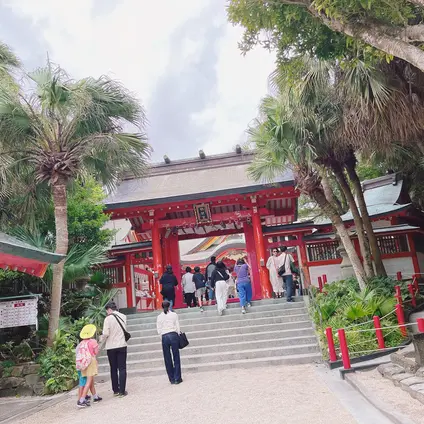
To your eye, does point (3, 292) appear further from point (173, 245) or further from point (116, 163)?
point (173, 245)

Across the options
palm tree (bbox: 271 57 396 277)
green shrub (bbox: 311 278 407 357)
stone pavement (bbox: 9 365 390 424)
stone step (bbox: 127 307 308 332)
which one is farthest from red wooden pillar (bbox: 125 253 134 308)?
palm tree (bbox: 271 57 396 277)

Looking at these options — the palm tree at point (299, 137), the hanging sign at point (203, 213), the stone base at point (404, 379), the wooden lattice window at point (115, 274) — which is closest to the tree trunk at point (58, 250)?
the palm tree at point (299, 137)

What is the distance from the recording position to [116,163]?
9.68 metres

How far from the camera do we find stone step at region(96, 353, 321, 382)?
8.02m

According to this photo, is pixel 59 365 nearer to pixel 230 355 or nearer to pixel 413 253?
pixel 230 355

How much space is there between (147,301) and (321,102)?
11.9m

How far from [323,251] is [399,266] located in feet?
8.69

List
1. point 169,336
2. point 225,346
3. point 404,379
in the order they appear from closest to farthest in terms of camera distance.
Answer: point 404,379, point 169,336, point 225,346

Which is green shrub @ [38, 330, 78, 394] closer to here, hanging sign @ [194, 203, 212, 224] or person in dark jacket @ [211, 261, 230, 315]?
person in dark jacket @ [211, 261, 230, 315]

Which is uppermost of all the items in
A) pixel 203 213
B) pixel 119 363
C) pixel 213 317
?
pixel 203 213

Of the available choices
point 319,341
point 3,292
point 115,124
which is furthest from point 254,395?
point 3,292

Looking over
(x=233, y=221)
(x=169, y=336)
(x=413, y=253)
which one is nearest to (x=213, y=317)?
(x=169, y=336)

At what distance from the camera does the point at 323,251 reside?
15094 millimetres

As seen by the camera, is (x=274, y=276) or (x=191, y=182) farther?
(x=191, y=182)
